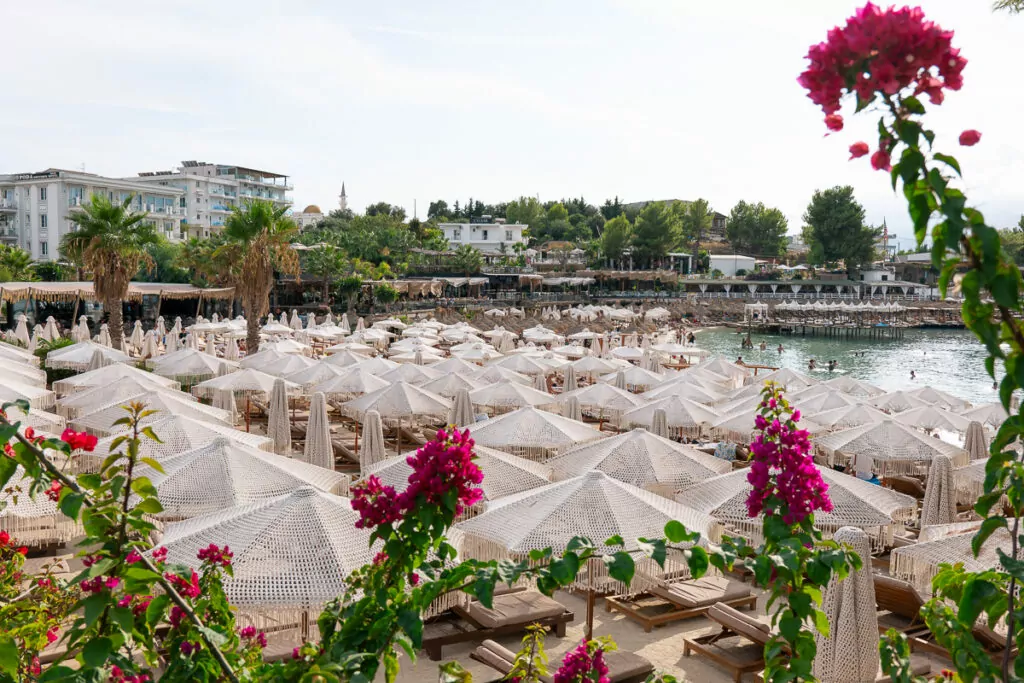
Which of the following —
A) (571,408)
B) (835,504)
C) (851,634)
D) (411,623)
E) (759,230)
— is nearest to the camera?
(411,623)

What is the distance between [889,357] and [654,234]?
1520 inches

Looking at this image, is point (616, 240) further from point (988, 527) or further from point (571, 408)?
point (988, 527)

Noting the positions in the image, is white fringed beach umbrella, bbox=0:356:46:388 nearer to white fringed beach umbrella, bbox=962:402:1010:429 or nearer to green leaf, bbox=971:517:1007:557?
green leaf, bbox=971:517:1007:557

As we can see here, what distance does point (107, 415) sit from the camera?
11.4 m

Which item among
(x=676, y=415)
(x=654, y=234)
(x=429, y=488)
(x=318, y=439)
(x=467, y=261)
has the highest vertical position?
(x=654, y=234)

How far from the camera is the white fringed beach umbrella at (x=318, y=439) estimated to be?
1210 cm

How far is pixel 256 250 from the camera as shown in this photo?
22.1 meters

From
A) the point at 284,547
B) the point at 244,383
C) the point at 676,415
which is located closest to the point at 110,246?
the point at 244,383

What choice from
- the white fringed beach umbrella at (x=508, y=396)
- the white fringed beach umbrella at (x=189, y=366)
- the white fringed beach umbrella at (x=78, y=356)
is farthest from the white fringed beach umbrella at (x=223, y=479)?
the white fringed beach umbrella at (x=78, y=356)

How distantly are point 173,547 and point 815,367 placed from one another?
44.3m

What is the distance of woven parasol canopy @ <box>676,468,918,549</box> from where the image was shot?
8750 mm

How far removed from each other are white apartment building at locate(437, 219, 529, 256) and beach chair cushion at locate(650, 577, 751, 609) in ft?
270

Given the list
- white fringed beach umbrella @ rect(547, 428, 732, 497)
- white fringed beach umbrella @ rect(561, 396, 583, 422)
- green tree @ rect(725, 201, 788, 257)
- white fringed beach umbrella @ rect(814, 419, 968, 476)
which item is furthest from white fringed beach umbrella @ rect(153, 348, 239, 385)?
green tree @ rect(725, 201, 788, 257)

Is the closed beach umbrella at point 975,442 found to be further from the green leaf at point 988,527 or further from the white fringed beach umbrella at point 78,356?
the white fringed beach umbrella at point 78,356
